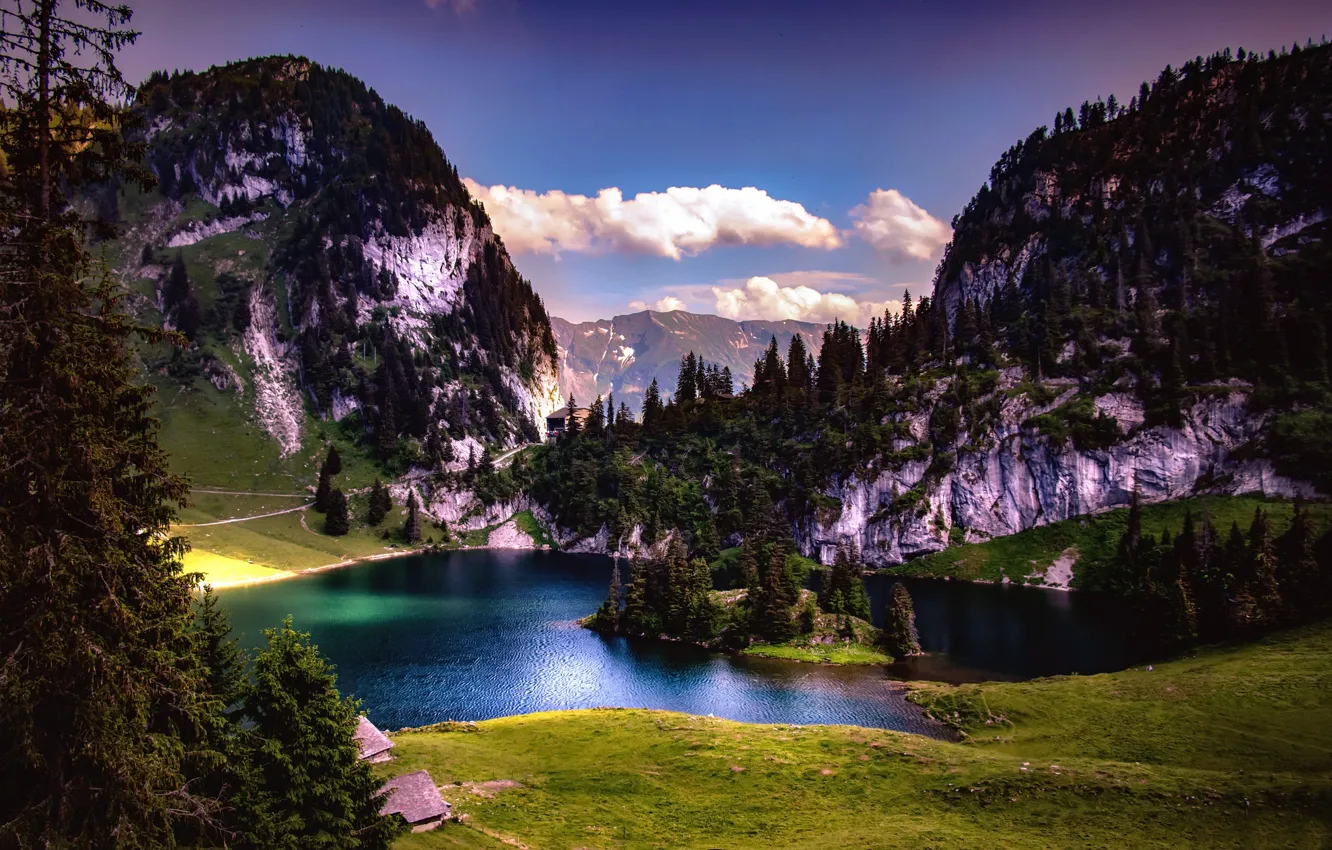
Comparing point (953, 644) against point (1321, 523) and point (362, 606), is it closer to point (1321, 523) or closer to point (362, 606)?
point (1321, 523)

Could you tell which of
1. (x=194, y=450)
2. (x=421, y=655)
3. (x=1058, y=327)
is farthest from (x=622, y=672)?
(x=194, y=450)

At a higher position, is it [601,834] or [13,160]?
[13,160]

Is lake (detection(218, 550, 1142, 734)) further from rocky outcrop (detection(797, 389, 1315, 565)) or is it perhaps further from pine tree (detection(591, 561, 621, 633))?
rocky outcrop (detection(797, 389, 1315, 565))

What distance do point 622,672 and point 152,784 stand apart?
248 ft

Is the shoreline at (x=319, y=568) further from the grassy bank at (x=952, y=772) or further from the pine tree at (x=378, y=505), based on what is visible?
the grassy bank at (x=952, y=772)

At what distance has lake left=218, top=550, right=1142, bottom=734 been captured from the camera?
77625 millimetres

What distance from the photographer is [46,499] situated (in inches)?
648

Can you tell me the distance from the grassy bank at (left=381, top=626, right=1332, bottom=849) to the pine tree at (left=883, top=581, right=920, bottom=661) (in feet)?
65.4

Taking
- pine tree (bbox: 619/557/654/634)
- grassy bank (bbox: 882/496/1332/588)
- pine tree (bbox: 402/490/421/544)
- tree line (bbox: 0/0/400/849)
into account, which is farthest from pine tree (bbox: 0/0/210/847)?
pine tree (bbox: 402/490/421/544)

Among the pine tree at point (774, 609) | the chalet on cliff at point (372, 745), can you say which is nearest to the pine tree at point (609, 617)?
the pine tree at point (774, 609)

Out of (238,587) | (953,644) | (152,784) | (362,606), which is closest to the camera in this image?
(152,784)

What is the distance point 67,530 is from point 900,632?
9346 centimetres

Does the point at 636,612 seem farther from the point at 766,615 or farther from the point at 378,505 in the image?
the point at 378,505

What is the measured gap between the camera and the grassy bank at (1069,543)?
131m
